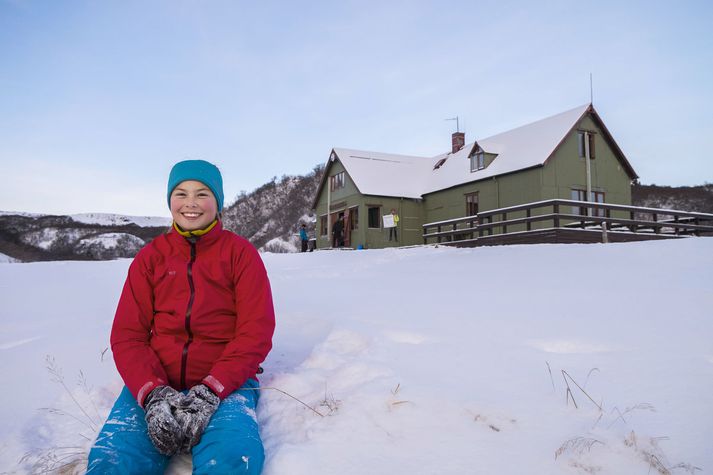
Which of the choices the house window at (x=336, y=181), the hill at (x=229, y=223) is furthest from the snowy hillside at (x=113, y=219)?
the house window at (x=336, y=181)

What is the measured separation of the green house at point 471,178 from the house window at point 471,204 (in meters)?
0.05

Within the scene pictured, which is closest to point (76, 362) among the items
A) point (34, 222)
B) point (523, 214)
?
point (523, 214)

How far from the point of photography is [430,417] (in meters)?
2.33

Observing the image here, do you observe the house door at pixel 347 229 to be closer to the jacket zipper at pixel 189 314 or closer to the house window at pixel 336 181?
the house window at pixel 336 181

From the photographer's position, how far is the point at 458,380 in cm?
274

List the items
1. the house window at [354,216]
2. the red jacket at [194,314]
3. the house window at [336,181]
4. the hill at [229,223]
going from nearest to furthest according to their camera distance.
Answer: the red jacket at [194,314] → the house window at [354,216] → the hill at [229,223] → the house window at [336,181]

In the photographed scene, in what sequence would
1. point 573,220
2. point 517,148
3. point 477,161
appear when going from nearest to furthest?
point 573,220 < point 517,148 < point 477,161

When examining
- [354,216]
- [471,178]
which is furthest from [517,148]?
[354,216]

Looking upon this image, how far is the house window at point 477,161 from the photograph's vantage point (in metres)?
21.5

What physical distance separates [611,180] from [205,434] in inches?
880

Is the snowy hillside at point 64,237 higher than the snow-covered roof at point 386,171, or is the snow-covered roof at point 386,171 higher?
the snow-covered roof at point 386,171

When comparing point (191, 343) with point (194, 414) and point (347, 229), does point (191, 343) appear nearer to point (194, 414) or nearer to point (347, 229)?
point (194, 414)

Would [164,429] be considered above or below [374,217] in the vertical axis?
below

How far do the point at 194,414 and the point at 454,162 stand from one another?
78.6 ft
